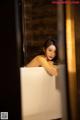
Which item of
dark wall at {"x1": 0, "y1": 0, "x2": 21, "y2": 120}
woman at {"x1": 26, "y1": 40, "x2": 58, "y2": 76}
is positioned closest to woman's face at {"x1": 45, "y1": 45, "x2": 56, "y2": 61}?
woman at {"x1": 26, "y1": 40, "x2": 58, "y2": 76}

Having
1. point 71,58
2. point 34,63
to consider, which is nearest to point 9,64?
point 34,63

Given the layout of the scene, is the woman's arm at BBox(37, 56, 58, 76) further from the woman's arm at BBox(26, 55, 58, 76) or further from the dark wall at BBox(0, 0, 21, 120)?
the dark wall at BBox(0, 0, 21, 120)

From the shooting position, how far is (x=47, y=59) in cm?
182

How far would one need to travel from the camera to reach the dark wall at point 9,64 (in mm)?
1701

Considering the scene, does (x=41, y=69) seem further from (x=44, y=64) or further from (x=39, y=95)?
(x=39, y=95)

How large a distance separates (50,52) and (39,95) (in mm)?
279

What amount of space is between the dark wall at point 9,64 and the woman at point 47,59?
135 millimetres

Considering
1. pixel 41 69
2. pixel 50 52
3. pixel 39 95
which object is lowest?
pixel 39 95

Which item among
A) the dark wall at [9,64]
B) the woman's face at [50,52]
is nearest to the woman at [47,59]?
the woman's face at [50,52]

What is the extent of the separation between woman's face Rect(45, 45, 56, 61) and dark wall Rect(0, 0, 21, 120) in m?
0.21

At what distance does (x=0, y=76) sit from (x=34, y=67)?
22 centimetres

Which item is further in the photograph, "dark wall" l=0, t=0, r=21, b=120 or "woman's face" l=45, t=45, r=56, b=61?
"woman's face" l=45, t=45, r=56, b=61

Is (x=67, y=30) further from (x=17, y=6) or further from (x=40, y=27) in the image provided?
(x=17, y=6)

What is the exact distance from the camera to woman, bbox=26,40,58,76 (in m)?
1.79
